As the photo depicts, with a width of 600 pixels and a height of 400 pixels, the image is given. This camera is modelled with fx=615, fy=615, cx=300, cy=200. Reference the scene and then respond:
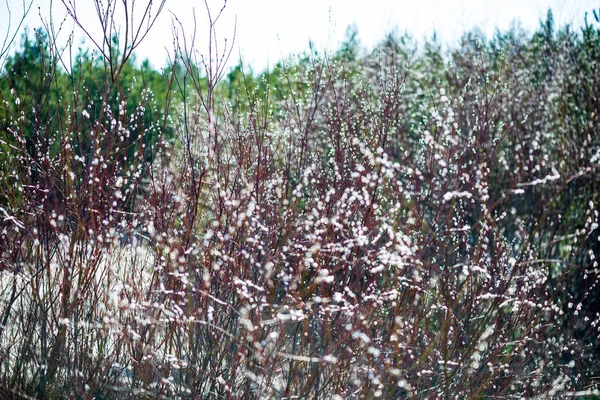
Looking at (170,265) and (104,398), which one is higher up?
(170,265)

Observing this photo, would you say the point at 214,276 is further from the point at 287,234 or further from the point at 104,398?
the point at 104,398

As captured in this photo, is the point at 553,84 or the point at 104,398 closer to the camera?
the point at 104,398

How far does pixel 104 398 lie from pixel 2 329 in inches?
29.9

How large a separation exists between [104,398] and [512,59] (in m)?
8.28

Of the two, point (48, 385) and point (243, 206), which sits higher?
point (243, 206)

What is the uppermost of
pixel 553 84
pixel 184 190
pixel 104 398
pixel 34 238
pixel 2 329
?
pixel 553 84

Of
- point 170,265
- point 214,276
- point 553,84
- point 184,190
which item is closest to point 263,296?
point 214,276

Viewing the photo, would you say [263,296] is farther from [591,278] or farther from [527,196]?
[527,196]

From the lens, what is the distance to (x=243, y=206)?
334cm

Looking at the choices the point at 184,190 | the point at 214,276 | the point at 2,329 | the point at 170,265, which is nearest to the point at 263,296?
the point at 214,276

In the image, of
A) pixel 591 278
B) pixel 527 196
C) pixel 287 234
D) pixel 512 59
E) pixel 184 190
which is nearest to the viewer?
pixel 287 234

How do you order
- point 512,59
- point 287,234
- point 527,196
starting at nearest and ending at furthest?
point 287,234 → point 527,196 → point 512,59

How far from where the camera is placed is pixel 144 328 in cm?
297

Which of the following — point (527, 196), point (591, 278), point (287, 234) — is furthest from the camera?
point (527, 196)
